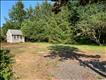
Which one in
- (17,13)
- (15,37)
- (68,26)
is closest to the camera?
(68,26)

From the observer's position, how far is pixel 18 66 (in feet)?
50.1

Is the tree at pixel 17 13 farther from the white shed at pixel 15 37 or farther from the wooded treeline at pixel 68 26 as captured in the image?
the white shed at pixel 15 37

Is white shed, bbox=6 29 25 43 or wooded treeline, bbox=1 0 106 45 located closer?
wooded treeline, bbox=1 0 106 45

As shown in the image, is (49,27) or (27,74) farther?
(49,27)

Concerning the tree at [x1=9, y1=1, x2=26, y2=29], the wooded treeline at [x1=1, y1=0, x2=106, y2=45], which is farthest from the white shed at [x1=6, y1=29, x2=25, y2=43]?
the tree at [x1=9, y1=1, x2=26, y2=29]

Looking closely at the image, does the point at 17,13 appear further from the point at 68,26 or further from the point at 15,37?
the point at 68,26

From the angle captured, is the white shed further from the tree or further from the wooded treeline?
the tree

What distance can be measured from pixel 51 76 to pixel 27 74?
1.33m

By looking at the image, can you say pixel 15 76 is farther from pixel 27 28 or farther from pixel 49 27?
pixel 27 28

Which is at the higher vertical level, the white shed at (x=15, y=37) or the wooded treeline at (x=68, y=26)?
the wooded treeline at (x=68, y=26)

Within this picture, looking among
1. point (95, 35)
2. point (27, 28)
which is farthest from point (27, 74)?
point (27, 28)

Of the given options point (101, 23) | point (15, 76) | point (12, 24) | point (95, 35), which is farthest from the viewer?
point (12, 24)

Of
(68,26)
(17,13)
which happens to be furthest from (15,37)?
(68,26)

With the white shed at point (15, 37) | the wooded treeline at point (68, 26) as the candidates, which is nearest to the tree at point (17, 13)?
the wooded treeline at point (68, 26)
